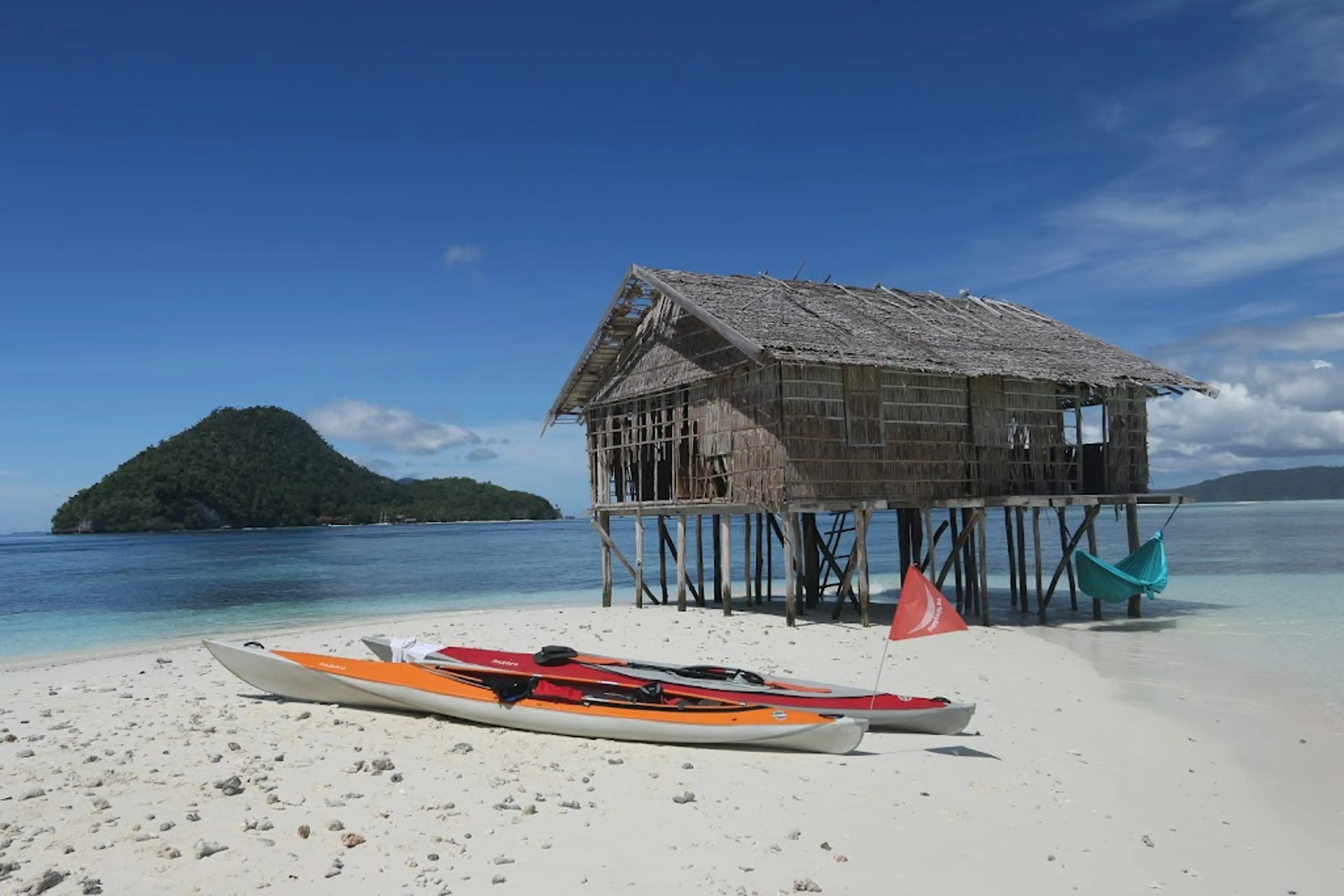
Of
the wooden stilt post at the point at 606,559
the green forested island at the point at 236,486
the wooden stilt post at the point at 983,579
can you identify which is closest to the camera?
the wooden stilt post at the point at 983,579

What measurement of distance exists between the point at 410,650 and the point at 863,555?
8357 mm

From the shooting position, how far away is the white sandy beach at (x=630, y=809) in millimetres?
6000

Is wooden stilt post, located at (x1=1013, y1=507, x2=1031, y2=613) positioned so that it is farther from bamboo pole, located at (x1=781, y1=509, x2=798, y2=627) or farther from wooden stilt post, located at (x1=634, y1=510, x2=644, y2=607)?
wooden stilt post, located at (x1=634, y1=510, x2=644, y2=607)

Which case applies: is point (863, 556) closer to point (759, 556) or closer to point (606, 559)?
point (759, 556)

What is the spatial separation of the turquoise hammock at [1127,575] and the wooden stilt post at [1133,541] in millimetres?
655

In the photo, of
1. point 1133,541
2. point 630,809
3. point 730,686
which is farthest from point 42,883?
point 1133,541

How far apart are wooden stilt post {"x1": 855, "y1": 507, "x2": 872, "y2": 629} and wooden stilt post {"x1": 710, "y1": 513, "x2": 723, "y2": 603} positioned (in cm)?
304

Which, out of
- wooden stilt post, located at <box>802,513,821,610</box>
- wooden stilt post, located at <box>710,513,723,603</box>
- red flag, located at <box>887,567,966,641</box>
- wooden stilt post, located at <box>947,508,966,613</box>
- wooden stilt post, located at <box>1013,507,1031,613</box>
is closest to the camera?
red flag, located at <box>887,567,966,641</box>

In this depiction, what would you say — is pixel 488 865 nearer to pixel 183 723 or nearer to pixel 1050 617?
pixel 183 723

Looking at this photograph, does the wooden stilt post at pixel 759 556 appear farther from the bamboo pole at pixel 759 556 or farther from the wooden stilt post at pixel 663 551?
the wooden stilt post at pixel 663 551

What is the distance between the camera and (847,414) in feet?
58.8

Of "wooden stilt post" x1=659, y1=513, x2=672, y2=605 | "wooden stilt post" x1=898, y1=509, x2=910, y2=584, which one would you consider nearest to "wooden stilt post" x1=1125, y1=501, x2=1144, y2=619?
"wooden stilt post" x1=898, y1=509, x2=910, y2=584

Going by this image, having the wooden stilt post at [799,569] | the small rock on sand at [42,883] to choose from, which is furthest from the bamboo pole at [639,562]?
the small rock on sand at [42,883]

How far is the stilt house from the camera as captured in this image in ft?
57.9
